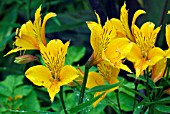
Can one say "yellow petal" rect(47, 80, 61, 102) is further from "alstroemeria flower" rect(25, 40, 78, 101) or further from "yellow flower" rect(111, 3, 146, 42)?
"yellow flower" rect(111, 3, 146, 42)

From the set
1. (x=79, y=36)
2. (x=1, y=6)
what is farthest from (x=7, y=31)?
(x=79, y=36)

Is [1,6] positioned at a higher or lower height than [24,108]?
higher

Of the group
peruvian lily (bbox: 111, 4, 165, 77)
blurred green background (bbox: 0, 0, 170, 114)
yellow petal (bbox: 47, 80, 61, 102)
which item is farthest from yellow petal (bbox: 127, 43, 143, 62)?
blurred green background (bbox: 0, 0, 170, 114)

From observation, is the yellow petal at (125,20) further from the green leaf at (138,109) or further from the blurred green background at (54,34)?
the blurred green background at (54,34)

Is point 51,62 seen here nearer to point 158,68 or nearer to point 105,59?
point 105,59

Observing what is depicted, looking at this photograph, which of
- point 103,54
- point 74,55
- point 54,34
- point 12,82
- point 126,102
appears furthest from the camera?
point 54,34

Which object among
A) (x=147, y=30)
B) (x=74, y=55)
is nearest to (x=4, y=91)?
(x=74, y=55)

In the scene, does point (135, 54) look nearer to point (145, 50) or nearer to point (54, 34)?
point (145, 50)
